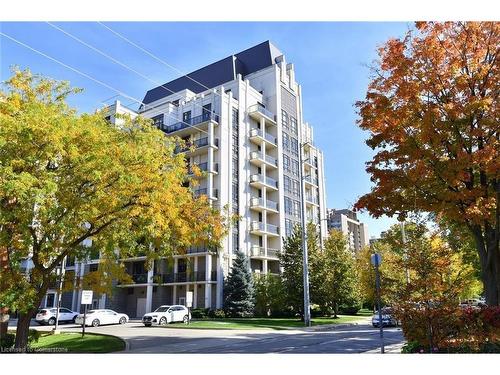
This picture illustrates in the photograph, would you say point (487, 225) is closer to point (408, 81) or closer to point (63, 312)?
point (408, 81)

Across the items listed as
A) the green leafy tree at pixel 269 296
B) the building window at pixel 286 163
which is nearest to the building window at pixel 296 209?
the building window at pixel 286 163

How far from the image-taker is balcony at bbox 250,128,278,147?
47.0 m

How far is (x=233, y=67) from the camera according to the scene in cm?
5081

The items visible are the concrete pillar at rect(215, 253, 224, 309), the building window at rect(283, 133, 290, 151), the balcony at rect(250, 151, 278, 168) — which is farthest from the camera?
the building window at rect(283, 133, 290, 151)

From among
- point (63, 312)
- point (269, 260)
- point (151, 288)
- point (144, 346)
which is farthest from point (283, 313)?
point (144, 346)

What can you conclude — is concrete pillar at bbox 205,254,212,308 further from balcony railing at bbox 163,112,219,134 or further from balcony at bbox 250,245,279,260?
balcony railing at bbox 163,112,219,134

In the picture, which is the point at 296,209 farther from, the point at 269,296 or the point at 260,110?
the point at 269,296

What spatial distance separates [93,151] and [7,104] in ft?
8.99

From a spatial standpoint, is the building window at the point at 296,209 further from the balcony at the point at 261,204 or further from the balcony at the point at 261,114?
the balcony at the point at 261,114

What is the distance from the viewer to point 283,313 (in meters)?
38.9

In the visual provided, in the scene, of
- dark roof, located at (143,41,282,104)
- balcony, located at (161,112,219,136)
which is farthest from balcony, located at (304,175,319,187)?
balcony, located at (161,112,219,136)

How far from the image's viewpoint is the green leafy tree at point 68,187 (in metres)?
10.2

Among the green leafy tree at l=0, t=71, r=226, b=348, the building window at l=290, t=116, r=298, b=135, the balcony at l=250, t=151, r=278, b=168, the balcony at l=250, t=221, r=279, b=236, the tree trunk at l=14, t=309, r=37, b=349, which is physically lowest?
the tree trunk at l=14, t=309, r=37, b=349

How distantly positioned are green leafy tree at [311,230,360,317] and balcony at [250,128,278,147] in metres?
13.0
